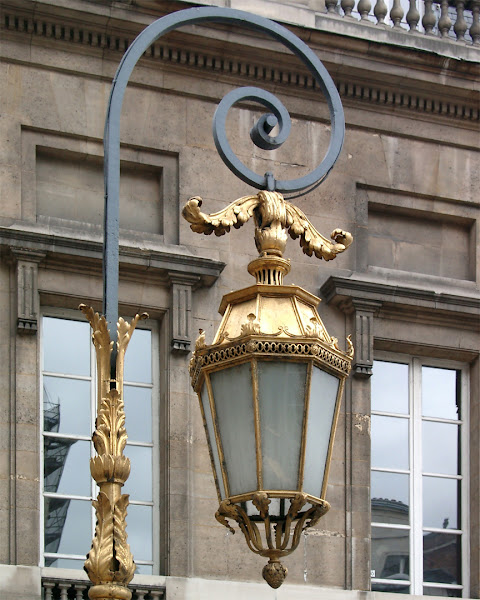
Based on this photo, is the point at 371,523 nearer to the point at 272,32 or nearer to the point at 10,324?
the point at 10,324

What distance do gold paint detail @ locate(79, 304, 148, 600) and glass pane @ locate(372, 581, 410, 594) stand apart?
8.98 meters

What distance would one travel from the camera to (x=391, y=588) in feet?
58.9

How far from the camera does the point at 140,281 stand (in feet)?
57.6

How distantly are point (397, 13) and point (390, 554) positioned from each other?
5231 mm

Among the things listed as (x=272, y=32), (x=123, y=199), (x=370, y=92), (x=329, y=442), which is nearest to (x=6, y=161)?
(x=123, y=199)

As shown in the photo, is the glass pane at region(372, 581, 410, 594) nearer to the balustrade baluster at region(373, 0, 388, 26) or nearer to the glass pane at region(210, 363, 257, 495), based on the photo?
the balustrade baluster at region(373, 0, 388, 26)

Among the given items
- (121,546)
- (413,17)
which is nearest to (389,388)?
(413,17)

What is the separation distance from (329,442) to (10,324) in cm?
786

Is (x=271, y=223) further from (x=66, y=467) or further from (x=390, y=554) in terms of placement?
(x=390, y=554)

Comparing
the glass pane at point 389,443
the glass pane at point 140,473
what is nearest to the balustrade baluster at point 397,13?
the glass pane at point 389,443

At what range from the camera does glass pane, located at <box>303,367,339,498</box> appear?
924 centimetres

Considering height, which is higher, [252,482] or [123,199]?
[123,199]

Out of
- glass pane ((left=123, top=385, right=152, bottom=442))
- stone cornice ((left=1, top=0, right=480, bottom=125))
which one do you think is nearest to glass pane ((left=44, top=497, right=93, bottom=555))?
glass pane ((left=123, top=385, right=152, bottom=442))

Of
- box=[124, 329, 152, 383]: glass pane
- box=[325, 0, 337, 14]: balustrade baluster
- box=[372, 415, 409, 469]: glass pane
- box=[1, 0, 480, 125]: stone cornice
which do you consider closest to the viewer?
box=[124, 329, 152, 383]: glass pane
